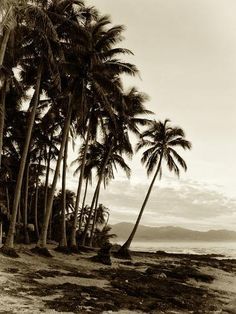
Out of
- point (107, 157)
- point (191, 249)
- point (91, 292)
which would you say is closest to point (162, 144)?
point (107, 157)

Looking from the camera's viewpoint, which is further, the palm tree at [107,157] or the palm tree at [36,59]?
the palm tree at [107,157]

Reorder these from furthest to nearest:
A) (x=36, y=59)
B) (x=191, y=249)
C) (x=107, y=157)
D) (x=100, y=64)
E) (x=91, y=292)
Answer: (x=191, y=249)
(x=107, y=157)
(x=100, y=64)
(x=36, y=59)
(x=91, y=292)

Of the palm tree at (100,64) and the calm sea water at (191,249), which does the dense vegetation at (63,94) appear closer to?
the palm tree at (100,64)

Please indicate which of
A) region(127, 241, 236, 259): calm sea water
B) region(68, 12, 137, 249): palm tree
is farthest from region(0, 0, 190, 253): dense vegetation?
region(127, 241, 236, 259): calm sea water

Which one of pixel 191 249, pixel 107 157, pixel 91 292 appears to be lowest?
pixel 91 292

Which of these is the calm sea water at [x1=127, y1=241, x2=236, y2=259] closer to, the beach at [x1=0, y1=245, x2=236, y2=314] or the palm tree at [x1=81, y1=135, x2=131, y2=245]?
the palm tree at [x1=81, y1=135, x2=131, y2=245]

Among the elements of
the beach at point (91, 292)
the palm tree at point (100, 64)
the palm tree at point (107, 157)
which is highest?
the palm tree at point (100, 64)

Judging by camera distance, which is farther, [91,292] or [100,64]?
[100,64]

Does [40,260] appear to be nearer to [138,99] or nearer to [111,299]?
[111,299]

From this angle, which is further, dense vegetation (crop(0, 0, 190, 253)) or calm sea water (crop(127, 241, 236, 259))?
calm sea water (crop(127, 241, 236, 259))

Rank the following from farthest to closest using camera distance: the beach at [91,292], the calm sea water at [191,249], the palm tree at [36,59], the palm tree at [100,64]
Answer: the calm sea water at [191,249] → the palm tree at [100,64] → the palm tree at [36,59] → the beach at [91,292]

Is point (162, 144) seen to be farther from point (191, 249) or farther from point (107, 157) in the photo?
point (191, 249)

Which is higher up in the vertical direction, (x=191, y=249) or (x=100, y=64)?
(x=100, y=64)

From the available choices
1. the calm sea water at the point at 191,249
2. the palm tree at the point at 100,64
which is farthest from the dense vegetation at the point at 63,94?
the calm sea water at the point at 191,249
